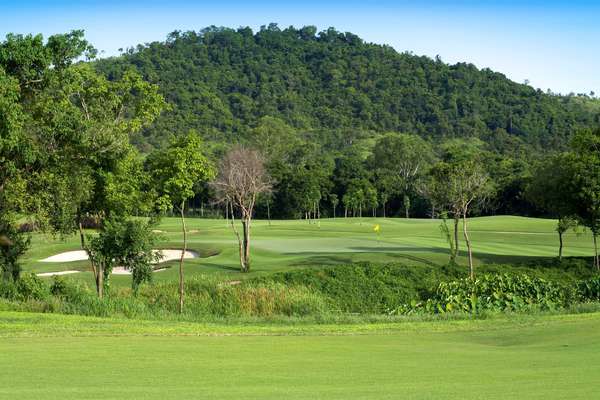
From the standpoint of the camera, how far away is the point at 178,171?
27078mm

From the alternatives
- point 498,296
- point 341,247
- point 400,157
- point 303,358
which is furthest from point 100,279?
point 400,157

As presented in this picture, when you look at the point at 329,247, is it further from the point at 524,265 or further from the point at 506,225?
the point at 506,225

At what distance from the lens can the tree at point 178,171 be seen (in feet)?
88.4

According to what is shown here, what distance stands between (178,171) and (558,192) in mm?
22304

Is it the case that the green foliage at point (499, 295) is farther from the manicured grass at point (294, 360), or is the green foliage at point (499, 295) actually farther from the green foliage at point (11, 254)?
the green foliage at point (11, 254)

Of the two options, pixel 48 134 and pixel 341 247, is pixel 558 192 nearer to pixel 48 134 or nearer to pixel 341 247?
pixel 341 247

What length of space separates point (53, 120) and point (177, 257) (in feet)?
72.5

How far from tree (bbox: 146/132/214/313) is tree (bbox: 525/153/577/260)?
20.6 metres

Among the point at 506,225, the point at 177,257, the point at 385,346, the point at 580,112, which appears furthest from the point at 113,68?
the point at 385,346

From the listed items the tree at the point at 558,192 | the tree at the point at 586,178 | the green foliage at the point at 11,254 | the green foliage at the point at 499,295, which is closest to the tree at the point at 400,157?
the tree at the point at 558,192

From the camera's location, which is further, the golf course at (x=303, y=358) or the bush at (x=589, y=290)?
the bush at (x=589, y=290)

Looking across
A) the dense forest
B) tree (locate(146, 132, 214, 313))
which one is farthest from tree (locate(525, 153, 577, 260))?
the dense forest

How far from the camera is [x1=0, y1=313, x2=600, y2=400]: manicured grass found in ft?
27.4

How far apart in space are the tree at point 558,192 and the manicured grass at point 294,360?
23.3 meters
